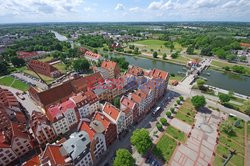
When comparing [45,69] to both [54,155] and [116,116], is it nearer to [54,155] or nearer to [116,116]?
[116,116]

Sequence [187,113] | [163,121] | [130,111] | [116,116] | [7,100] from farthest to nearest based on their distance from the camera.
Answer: [187,113] < [7,100] < [163,121] < [130,111] < [116,116]

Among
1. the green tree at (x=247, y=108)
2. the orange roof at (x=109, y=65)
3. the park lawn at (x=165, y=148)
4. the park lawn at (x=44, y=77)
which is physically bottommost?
the park lawn at (x=165, y=148)

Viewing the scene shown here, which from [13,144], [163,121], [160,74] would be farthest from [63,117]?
[160,74]

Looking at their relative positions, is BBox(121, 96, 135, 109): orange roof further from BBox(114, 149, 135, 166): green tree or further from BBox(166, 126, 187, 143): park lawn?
BBox(114, 149, 135, 166): green tree

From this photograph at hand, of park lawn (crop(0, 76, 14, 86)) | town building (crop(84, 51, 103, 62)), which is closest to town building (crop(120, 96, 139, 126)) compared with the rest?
town building (crop(84, 51, 103, 62))

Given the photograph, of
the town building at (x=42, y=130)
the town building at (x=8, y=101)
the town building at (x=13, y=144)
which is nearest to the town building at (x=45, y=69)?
the town building at (x=8, y=101)

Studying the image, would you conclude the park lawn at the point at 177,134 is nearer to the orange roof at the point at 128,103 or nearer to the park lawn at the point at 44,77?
the orange roof at the point at 128,103
